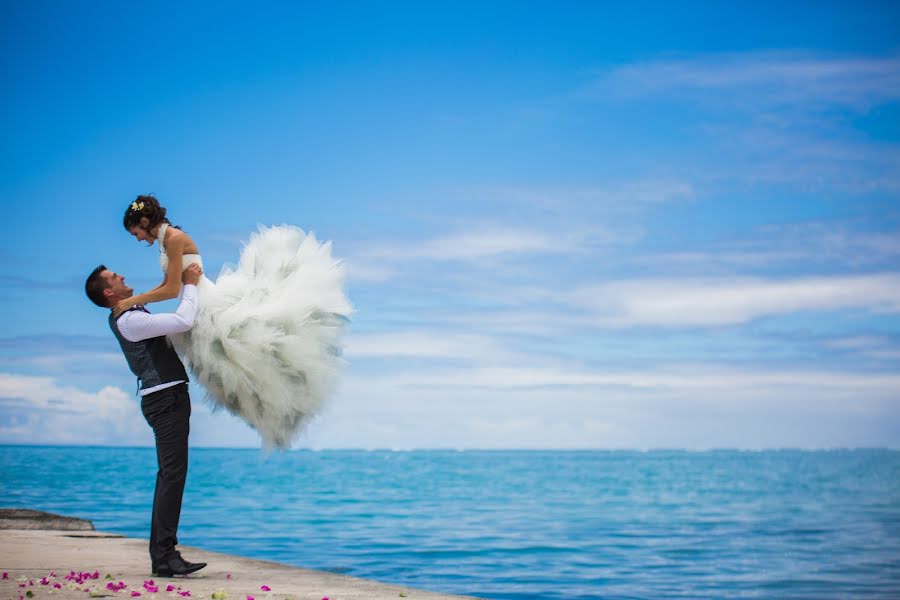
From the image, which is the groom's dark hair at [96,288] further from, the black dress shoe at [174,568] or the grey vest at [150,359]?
the black dress shoe at [174,568]

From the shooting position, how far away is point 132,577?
5934 mm

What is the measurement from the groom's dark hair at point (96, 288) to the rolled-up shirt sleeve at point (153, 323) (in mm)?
278

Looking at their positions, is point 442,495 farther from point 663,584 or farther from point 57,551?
point 57,551

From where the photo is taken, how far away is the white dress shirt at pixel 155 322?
222 inches

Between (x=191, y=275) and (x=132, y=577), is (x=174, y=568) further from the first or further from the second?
(x=191, y=275)

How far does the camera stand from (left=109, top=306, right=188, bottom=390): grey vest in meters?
5.79

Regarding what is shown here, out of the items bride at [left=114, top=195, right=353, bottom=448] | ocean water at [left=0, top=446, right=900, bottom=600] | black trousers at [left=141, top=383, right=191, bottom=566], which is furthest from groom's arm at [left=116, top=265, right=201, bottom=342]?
ocean water at [left=0, top=446, right=900, bottom=600]

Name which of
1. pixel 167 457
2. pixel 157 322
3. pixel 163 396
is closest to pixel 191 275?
pixel 157 322

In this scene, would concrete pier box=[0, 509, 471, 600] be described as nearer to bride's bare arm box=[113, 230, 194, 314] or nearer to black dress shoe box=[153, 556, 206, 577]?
black dress shoe box=[153, 556, 206, 577]

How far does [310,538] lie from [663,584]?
7866 millimetres

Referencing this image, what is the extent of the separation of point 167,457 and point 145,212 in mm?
1619

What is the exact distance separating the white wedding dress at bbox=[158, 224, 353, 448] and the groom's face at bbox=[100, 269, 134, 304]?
31cm

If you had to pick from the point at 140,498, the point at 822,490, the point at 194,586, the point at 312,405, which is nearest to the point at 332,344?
the point at 312,405

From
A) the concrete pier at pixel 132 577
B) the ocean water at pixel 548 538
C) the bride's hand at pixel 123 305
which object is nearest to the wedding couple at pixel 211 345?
the bride's hand at pixel 123 305
